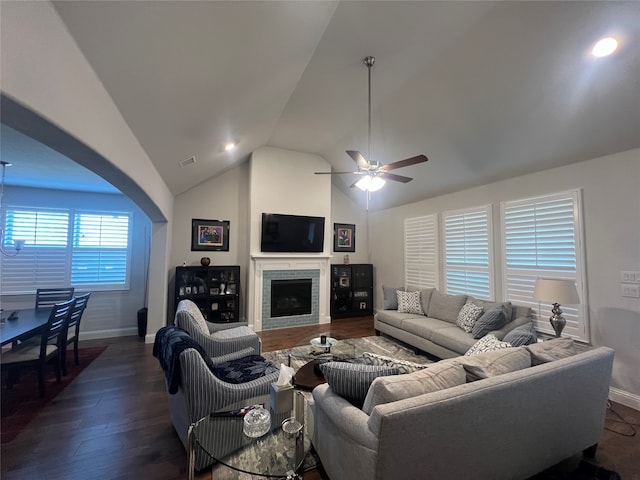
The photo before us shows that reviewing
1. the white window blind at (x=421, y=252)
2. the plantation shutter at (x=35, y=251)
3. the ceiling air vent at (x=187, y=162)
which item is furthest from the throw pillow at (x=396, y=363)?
the plantation shutter at (x=35, y=251)

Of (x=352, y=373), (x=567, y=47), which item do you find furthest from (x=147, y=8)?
(x=567, y=47)

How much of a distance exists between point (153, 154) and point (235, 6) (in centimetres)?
205

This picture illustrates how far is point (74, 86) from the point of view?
57.3 inches


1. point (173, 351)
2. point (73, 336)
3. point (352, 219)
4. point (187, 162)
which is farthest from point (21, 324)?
point (352, 219)

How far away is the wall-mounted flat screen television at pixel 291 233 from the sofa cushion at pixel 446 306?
8.31ft

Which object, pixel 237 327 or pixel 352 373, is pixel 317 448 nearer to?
pixel 352 373

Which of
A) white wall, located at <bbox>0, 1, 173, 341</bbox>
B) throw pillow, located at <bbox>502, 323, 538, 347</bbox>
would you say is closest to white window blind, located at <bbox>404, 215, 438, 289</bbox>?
throw pillow, located at <bbox>502, 323, 538, 347</bbox>

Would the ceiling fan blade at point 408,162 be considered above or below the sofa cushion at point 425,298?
above

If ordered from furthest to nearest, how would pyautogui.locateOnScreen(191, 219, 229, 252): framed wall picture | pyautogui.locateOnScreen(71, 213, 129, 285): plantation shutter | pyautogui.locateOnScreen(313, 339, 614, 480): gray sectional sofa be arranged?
1. pyautogui.locateOnScreen(191, 219, 229, 252): framed wall picture
2. pyautogui.locateOnScreen(71, 213, 129, 285): plantation shutter
3. pyautogui.locateOnScreen(313, 339, 614, 480): gray sectional sofa

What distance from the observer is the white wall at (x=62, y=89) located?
1.02 meters

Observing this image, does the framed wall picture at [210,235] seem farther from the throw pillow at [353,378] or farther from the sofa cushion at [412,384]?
the sofa cushion at [412,384]

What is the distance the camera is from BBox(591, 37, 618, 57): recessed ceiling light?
2.18 m

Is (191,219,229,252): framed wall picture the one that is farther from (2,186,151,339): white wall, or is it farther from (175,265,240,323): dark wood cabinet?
(2,186,151,339): white wall

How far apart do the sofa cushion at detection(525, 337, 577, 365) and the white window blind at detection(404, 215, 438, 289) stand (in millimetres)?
3031
